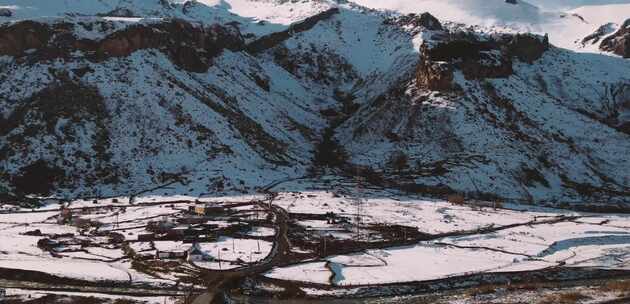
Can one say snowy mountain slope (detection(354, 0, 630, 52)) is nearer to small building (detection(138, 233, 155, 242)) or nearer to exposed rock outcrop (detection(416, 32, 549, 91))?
exposed rock outcrop (detection(416, 32, 549, 91))

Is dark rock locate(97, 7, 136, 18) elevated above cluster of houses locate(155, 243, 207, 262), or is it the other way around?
dark rock locate(97, 7, 136, 18)

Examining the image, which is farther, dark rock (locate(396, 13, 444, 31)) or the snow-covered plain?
dark rock (locate(396, 13, 444, 31))

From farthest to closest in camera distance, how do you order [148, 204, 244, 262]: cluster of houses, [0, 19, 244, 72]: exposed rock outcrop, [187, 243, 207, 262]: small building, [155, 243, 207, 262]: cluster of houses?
1. [0, 19, 244, 72]: exposed rock outcrop
2. [148, 204, 244, 262]: cluster of houses
3. [155, 243, 207, 262]: cluster of houses
4. [187, 243, 207, 262]: small building

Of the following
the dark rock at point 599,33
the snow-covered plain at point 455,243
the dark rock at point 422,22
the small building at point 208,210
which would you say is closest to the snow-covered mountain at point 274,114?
→ the snow-covered plain at point 455,243

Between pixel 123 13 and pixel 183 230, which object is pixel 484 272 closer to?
pixel 183 230

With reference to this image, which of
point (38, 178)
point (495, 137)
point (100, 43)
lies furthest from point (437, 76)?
point (38, 178)

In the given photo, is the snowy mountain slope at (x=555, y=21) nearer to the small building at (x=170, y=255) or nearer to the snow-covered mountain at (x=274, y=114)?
the snow-covered mountain at (x=274, y=114)

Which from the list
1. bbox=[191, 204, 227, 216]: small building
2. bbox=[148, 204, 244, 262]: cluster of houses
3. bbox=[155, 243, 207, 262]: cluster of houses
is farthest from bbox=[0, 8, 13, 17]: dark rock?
bbox=[155, 243, 207, 262]: cluster of houses
